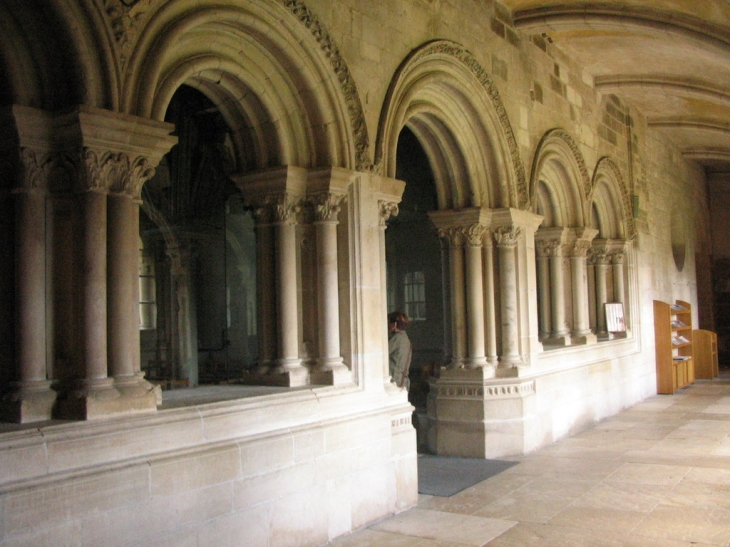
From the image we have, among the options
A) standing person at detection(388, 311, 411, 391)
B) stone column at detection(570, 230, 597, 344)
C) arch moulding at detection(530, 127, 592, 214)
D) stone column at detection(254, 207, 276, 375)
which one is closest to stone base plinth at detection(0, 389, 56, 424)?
stone column at detection(254, 207, 276, 375)

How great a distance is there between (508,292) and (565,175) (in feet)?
7.31

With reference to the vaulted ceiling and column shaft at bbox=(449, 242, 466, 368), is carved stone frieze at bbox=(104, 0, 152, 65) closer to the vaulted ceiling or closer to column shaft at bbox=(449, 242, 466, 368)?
column shaft at bbox=(449, 242, 466, 368)

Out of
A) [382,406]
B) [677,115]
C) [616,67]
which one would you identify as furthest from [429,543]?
[677,115]

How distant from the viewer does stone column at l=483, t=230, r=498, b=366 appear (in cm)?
640

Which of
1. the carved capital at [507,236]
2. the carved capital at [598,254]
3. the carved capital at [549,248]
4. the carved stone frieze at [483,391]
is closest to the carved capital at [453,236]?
the carved capital at [507,236]

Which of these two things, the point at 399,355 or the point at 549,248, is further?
the point at 549,248

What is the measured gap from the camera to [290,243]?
433 cm

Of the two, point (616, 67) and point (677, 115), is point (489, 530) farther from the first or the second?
point (677, 115)

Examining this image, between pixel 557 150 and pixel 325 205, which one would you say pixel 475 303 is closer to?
pixel 557 150

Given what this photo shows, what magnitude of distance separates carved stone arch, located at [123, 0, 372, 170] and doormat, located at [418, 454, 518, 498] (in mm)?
2221

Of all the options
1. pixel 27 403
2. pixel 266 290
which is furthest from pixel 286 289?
pixel 27 403

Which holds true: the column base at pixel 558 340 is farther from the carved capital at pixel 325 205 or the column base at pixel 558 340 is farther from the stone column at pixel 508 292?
the carved capital at pixel 325 205

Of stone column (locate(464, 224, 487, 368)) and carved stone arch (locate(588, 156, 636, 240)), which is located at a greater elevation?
carved stone arch (locate(588, 156, 636, 240))

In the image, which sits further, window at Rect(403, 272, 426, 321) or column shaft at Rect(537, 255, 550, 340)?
window at Rect(403, 272, 426, 321)
